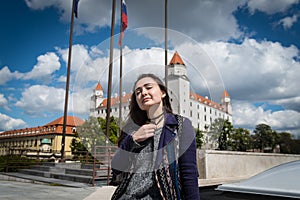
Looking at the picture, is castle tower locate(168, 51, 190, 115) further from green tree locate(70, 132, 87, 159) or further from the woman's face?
green tree locate(70, 132, 87, 159)

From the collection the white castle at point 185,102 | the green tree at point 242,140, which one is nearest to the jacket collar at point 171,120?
the white castle at point 185,102

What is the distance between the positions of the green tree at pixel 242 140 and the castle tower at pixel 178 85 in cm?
5499

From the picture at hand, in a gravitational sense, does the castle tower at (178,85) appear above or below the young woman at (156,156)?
above

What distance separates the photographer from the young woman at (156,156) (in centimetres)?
115

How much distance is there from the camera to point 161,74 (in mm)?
1400

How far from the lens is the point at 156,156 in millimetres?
1157

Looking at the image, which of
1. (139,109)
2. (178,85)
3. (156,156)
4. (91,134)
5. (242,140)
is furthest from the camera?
(242,140)

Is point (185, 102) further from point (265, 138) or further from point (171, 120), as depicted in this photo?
point (265, 138)

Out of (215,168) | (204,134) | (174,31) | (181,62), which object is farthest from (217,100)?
(215,168)

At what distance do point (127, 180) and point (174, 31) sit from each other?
93 cm

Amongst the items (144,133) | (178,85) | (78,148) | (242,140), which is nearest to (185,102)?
(178,85)

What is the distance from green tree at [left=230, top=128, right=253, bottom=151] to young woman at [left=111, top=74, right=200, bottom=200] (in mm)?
55297

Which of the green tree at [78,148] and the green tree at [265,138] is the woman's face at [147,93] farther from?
the green tree at [265,138]

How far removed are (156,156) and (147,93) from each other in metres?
0.29
